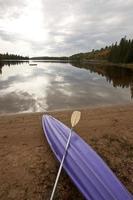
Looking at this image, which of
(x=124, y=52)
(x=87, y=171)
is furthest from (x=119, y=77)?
(x=124, y=52)

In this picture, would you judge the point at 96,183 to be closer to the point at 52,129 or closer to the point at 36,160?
the point at 36,160

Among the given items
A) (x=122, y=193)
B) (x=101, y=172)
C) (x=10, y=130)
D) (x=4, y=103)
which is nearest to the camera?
(x=122, y=193)

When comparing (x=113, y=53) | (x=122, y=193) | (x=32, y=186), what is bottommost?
(x=32, y=186)

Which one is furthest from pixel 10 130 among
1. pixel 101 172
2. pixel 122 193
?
pixel 122 193

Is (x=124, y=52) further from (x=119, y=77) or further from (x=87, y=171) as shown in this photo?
(x=87, y=171)

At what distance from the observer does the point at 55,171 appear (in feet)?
16.4

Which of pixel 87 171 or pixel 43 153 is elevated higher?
pixel 87 171

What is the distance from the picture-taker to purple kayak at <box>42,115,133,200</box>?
3750 mm

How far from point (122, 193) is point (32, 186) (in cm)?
210

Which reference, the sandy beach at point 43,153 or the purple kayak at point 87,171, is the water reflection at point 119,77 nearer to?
the sandy beach at point 43,153

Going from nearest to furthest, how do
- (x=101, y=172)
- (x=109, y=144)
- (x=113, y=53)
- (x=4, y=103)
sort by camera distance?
(x=101, y=172)
(x=109, y=144)
(x=4, y=103)
(x=113, y=53)

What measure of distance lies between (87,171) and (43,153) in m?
1.97

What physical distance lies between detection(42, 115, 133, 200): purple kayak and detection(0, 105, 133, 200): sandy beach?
1.05ft

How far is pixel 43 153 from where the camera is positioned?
5895mm
